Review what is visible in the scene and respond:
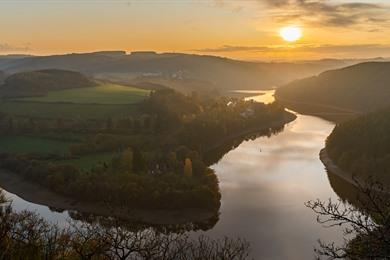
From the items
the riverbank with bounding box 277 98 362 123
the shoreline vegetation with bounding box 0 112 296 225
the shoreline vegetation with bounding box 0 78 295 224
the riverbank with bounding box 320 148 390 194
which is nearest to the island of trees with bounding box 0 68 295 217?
the shoreline vegetation with bounding box 0 78 295 224

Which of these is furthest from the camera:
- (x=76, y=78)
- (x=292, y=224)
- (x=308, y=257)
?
(x=76, y=78)

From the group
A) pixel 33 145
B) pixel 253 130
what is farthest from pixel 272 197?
pixel 253 130

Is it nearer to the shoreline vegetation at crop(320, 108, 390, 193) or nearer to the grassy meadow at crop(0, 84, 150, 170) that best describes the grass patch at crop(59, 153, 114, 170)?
the grassy meadow at crop(0, 84, 150, 170)

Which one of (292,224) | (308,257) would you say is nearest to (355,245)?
(308,257)

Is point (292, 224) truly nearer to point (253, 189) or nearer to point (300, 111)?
point (253, 189)

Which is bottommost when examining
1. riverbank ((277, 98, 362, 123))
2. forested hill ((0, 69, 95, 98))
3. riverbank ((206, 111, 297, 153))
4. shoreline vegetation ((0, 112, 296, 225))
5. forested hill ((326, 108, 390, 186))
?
riverbank ((277, 98, 362, 123))

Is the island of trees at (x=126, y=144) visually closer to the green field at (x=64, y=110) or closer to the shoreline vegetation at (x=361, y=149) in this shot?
the green field at (x=64, y=110)

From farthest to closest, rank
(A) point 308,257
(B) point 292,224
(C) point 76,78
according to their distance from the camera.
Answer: (C) point 76,78, (B) point 292,224, (A) point 308,257
